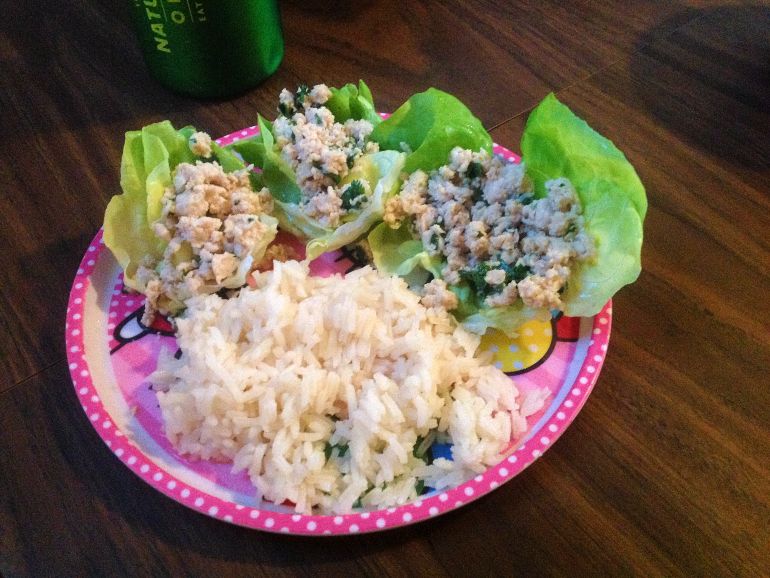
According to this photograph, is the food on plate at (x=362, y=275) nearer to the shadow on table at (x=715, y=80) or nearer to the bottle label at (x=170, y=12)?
the bottle label at (x=170, y=12)

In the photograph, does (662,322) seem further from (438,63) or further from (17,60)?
(17,60)

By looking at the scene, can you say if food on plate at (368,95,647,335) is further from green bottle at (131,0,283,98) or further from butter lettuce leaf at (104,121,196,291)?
green bottle at (131,0,283,98)

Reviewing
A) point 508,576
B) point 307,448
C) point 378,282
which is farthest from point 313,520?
point 378,282

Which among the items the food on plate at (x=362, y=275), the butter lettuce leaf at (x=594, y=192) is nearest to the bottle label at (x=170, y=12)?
the food on plate at (x=362, y=275)

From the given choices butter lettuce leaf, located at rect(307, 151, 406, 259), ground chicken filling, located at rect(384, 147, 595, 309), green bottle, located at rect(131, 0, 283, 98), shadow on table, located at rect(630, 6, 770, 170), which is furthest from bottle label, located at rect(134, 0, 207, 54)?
shadow on table, located at rect(630, 6, 770, 170)

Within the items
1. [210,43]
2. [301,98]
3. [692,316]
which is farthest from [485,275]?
[210,43]

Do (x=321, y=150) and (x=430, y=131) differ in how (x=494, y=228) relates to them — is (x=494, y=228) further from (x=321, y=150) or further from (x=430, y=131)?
(x=321, y=150)
